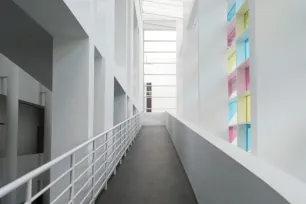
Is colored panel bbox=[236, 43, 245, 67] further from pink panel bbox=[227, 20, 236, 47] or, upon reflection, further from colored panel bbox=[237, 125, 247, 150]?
colored panel bbox=[237, 125, 247, 150]

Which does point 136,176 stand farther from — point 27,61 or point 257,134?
point 27,61

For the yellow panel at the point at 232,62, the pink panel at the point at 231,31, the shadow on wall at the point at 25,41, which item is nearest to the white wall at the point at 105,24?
the shadow on wall at the point at 25,41

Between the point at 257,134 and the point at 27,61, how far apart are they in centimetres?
388

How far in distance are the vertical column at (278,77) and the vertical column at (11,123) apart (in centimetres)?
485

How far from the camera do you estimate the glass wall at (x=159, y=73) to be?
22688 millimetres

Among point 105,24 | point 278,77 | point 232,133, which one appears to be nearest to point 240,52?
point 232,133

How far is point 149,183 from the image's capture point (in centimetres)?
462

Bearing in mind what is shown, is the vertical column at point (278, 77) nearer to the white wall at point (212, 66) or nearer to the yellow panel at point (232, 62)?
the white wall at point (212, 66)

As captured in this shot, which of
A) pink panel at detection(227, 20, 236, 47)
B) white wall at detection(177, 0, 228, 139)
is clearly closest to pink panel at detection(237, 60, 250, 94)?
white wall at detection(177, 0, 228, 139)

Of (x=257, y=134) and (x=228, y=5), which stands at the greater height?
(x=228, y=5)

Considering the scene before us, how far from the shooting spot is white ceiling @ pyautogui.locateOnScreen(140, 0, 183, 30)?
1831 centimetres

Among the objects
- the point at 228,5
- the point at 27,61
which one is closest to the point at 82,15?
the point at 27,61

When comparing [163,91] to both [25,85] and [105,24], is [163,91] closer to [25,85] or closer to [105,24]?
[25,85]

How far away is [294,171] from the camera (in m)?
4.62
